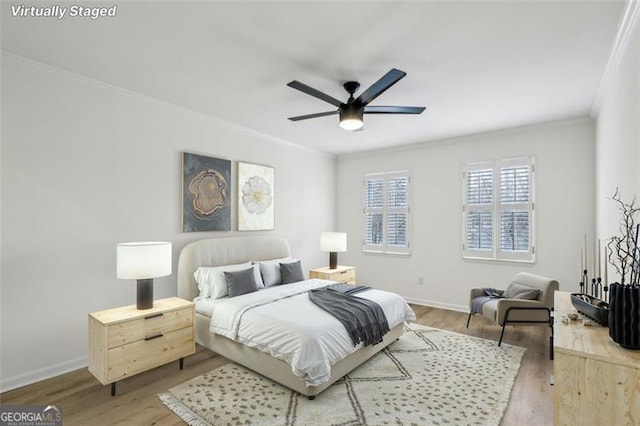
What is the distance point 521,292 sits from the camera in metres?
3.89

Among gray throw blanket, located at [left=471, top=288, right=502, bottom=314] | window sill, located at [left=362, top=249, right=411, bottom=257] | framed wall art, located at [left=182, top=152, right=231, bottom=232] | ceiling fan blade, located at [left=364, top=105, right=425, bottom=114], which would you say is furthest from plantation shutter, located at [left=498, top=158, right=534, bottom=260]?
framed wall art, located at [left=182, top=152, right=231, bottom=232]

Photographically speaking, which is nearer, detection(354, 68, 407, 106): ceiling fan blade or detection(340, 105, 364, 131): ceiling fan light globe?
detection(354, 68, 407, 106): ceiling fan blade

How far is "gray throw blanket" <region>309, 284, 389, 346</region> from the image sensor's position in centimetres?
294

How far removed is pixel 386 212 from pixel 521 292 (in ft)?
8.72

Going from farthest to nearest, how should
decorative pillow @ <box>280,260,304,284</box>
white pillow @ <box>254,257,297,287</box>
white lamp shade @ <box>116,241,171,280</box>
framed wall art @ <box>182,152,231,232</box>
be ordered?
decorative pillow @ <box>280,260,304,284</box>
white pillow @ <box>254,257,297,287</box>
framed wall art @ <box>182,152,231,232</box>
white lamp shade @ <box>116,241,171,280</box>

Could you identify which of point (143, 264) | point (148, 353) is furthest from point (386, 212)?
point (148, 353)

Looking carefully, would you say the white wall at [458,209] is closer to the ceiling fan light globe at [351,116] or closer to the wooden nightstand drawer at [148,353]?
the ceiling fan light globe at [351,116]

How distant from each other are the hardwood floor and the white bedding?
0.56 m

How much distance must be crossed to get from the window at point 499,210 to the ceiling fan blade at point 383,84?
3.13m

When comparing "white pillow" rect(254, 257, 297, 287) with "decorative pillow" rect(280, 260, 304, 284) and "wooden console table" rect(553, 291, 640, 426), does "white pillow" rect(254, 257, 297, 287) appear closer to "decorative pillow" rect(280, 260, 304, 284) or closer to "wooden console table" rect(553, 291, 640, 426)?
"decorative pillow" rect(280, 260, 304, 284)

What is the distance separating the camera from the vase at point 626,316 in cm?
150

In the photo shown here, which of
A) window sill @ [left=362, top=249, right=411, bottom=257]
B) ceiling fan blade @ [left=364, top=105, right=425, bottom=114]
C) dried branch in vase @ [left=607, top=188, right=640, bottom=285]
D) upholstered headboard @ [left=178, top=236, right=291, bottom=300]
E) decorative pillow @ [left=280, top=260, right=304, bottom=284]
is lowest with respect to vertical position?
decorative pillow @ [left=280, top=260, right=304, bottom=284]

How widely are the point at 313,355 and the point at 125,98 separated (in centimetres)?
325

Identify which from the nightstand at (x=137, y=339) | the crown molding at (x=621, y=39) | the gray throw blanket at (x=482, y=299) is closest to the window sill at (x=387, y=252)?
the gray throw blanket at (x=482, y=299)
